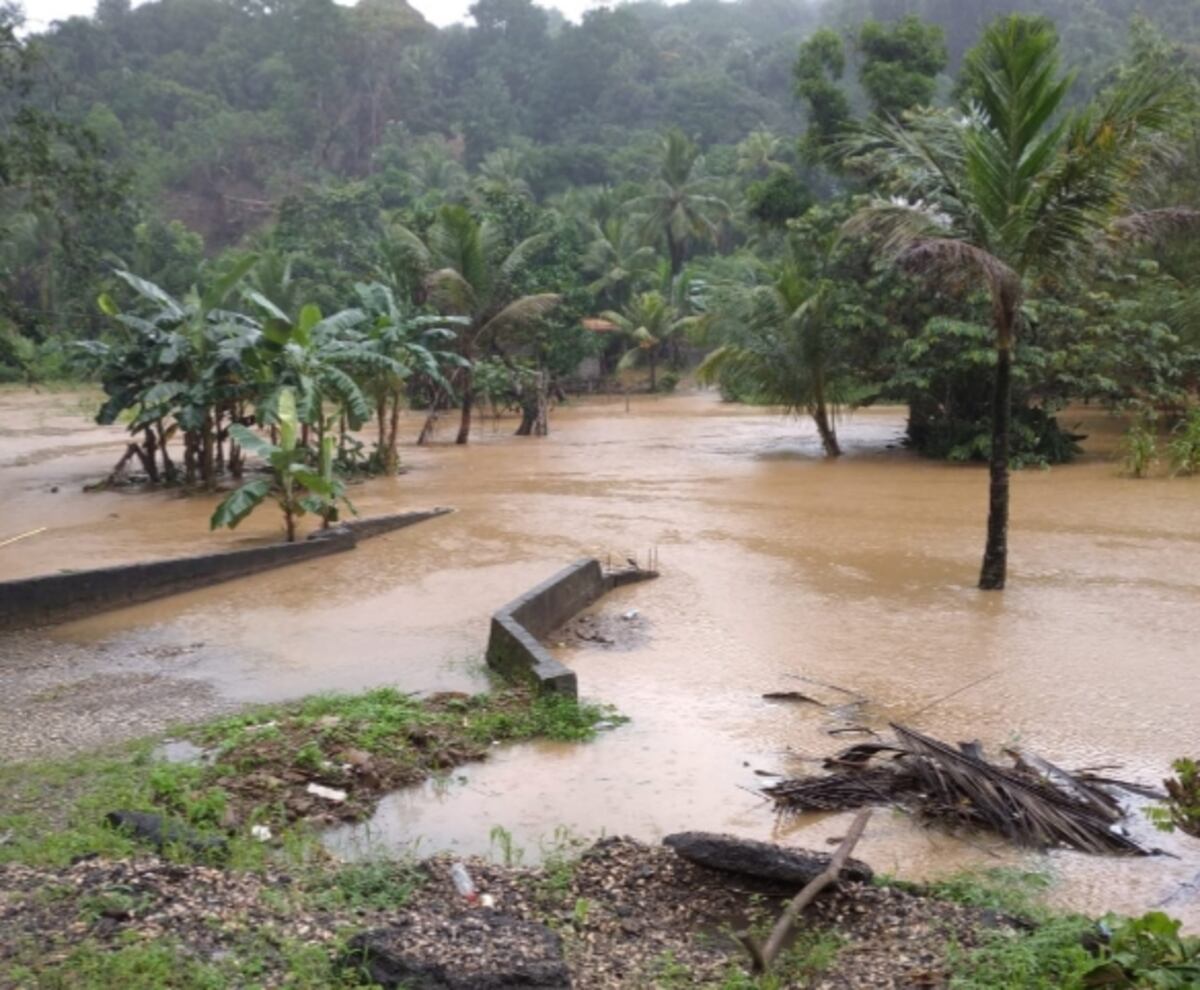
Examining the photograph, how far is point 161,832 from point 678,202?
4422 centimetres

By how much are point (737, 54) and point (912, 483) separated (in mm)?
63243

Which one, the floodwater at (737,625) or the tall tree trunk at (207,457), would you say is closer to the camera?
the floodwater at (737,625)

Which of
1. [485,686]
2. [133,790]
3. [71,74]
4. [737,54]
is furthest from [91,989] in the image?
[737,54]

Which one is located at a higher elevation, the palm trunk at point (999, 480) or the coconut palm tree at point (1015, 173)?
the coconut palm tree at point (1015, 173)

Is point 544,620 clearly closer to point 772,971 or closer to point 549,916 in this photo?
point 549,916

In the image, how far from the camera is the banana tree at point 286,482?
13102 mm

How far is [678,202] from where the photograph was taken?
156ft

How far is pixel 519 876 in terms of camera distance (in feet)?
17.1

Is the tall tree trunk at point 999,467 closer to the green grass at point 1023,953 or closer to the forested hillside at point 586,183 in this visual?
the forested hillside at point 586,183

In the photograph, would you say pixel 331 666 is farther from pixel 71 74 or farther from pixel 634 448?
pixel 71 74

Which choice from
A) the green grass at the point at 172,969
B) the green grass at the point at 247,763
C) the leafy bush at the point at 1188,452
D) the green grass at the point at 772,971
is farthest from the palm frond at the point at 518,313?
the green grass at the point at 172,969

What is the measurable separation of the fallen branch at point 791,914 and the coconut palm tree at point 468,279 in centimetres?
1948

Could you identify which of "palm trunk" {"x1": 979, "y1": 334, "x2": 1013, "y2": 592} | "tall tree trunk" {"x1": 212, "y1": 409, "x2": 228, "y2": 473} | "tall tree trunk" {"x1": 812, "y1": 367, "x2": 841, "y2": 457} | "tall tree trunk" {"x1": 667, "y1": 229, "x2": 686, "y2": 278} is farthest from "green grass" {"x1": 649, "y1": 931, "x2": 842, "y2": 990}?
"tall tree trunk" {"x1": 667, "y1": 229, "x2": 686, "y2": 278}

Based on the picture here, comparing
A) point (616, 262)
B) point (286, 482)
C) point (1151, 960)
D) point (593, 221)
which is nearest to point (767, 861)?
point (1151, 960)
